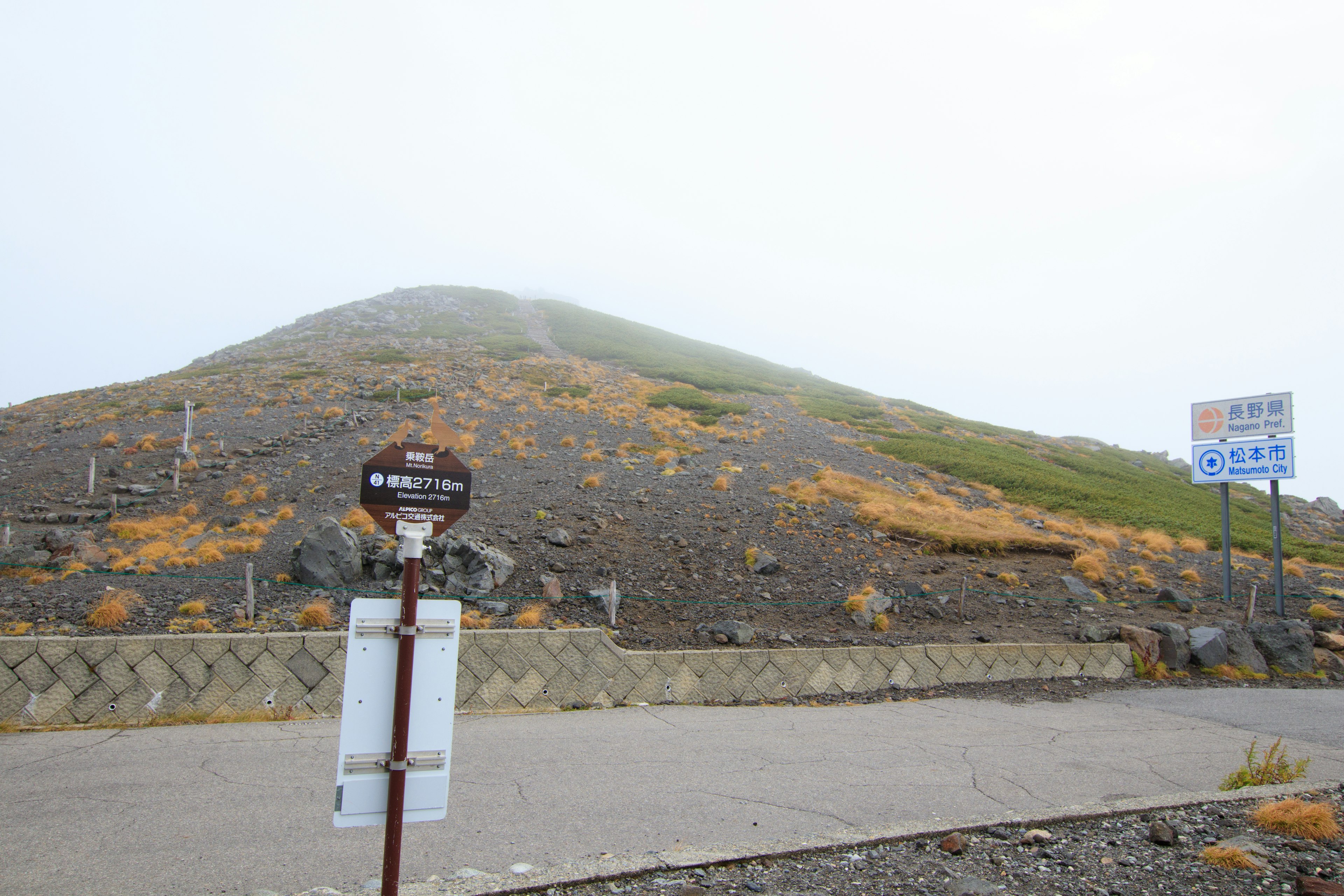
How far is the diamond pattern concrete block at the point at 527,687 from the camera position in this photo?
8688mm

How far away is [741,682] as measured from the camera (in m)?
9.66

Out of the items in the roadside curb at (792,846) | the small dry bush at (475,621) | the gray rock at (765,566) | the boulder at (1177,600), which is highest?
the gray rock at (765,566)

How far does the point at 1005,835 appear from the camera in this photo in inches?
193

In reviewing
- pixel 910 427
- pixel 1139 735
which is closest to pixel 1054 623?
pixel 1139 735

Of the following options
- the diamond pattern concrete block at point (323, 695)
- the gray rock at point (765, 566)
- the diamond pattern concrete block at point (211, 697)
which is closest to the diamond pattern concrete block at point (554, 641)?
the diamond pattern concrete block at point (323, 695)

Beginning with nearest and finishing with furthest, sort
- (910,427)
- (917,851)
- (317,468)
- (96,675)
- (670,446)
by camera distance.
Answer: (917,851) → (96,675) → (317,468) → (670,446) → (910,427)

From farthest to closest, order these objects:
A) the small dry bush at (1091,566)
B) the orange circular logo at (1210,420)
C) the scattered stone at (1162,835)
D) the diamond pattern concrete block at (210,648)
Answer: the small dry bush at (1091,566), the orange circular logo at (1210,420), the diamond pattern concrete block at (210,648), the scattered stone at (1162,835)

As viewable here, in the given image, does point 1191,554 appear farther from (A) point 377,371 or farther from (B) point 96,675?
(A) point 377,371

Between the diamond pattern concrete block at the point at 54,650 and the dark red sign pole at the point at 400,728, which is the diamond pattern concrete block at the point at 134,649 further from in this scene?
the dark red sign pole at the point at 400,728

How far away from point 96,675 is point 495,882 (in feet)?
20.2

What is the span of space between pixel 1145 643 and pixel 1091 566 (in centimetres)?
533

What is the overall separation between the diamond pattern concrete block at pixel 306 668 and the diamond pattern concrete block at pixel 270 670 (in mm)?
63

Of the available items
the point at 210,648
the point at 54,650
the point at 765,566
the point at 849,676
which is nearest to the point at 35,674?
the point at 54,650

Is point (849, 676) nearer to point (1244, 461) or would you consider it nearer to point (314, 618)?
point (314, 618)
